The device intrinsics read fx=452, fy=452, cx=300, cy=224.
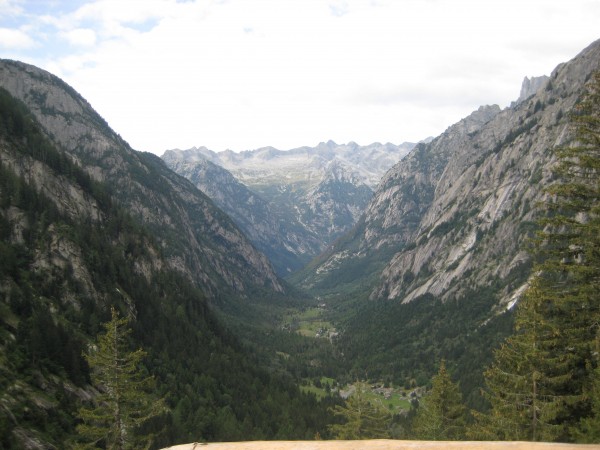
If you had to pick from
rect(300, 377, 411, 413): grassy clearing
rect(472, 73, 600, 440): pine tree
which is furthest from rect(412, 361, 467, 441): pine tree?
rect(300, 377, 411, 413): grassy clearing

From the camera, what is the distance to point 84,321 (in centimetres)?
9294

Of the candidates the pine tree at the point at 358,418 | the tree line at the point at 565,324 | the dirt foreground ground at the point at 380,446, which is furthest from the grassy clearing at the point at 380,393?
the dirt foreground ground at the point at 380,446

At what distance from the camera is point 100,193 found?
154m

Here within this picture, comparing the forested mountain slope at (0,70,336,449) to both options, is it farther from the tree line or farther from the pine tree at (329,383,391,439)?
the tree line

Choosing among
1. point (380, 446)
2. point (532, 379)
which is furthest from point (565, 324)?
point (380, 446)

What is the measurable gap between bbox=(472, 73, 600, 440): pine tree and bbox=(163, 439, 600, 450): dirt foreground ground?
16668 mm

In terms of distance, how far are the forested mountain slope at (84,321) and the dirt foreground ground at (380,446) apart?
44.3m

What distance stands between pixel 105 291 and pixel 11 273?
2836 cm

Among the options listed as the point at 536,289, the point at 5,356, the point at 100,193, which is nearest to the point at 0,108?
the point at 100,193

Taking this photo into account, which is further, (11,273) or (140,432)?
(11,273)

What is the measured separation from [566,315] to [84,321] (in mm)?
90760

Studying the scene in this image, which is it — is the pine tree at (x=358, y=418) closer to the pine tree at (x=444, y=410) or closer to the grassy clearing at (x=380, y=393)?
the pine tree at (x=444, y=410)

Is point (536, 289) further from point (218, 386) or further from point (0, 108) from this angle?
point (0, 108)

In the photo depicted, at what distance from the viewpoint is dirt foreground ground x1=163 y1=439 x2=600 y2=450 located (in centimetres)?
931
